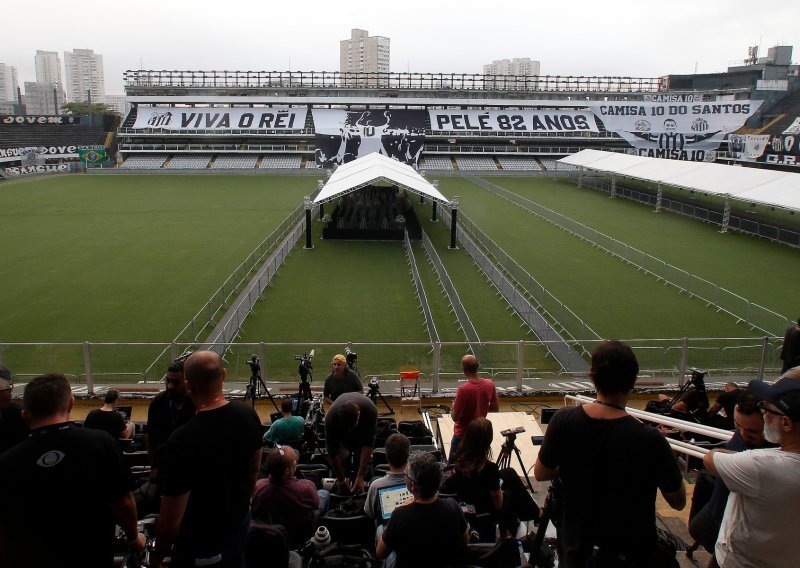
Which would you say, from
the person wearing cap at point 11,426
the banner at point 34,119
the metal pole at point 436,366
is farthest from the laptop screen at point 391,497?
the banner at point 34,119

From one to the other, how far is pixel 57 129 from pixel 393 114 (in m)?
37.2

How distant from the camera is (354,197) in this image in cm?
3662

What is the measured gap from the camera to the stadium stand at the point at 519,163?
65625mm

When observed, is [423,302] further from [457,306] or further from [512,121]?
[512,121]

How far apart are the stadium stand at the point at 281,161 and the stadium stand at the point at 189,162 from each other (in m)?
5.96

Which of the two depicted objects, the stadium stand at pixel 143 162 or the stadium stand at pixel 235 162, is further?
the stadium stand at pixel 235 162

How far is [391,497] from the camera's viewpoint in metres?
4.50

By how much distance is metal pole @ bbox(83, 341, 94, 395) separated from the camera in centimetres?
988

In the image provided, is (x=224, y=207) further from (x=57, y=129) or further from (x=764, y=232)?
(x=57, y=129)

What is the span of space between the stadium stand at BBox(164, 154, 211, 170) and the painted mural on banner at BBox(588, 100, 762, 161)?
150ft

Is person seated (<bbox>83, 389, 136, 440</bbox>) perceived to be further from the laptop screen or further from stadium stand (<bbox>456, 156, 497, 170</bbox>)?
stadium stand (<bbox>456, 156, 497, 170</bbox>)

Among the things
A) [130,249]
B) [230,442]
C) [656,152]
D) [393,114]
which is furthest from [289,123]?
[230,442]

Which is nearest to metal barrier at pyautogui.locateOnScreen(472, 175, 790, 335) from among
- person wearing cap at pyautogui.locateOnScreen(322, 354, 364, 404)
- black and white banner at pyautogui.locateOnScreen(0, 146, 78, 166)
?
person wearing cap at pyautogui.locateOnScreen(322, 354, 364, 404)

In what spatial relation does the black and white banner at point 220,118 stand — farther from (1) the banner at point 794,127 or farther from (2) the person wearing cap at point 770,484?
(2) the person wearing cap at point 770,484
